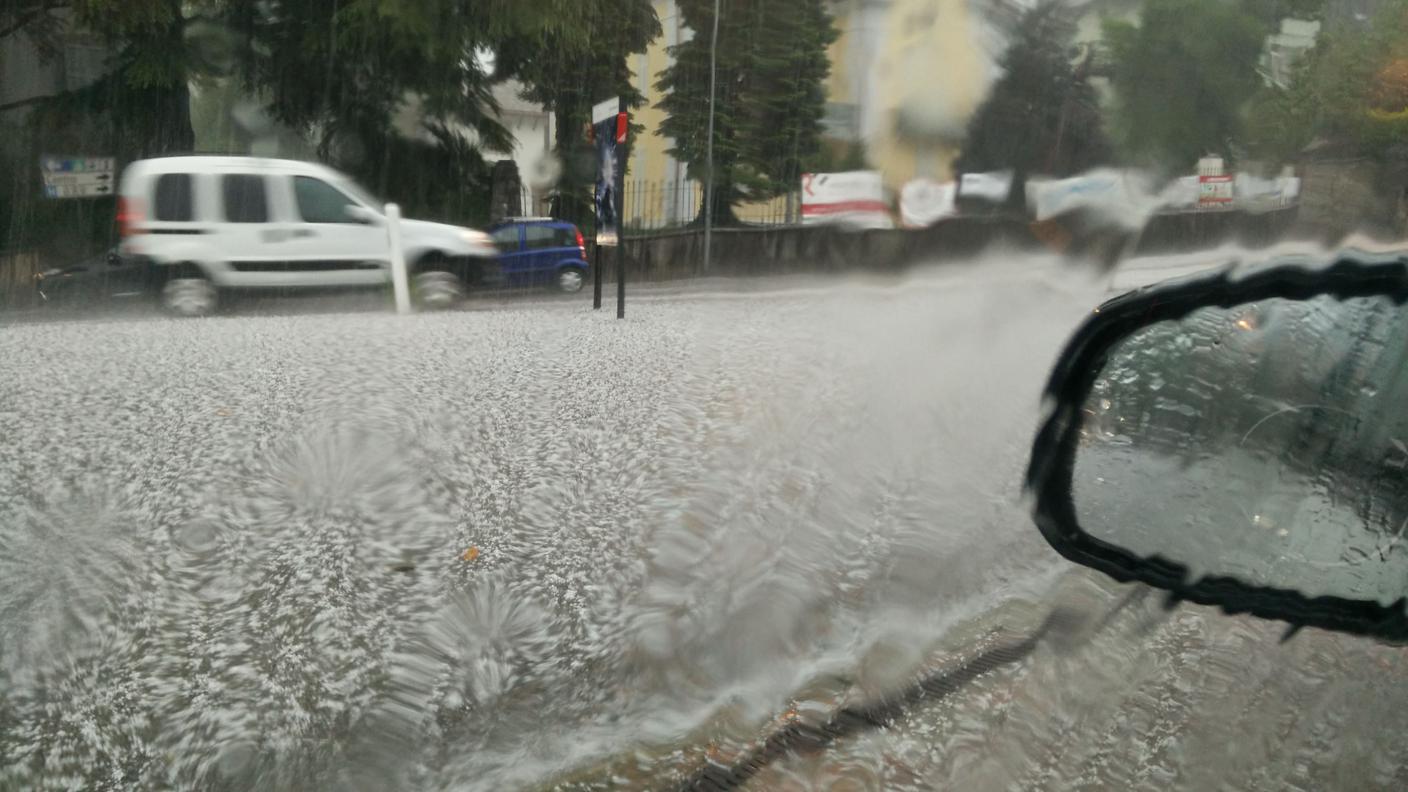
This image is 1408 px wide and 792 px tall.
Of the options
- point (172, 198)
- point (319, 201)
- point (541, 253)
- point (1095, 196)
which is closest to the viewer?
point (172, 198)

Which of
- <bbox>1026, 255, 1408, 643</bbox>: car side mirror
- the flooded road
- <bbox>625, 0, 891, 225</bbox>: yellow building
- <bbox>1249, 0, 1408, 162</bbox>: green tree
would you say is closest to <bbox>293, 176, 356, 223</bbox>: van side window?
the flooded road

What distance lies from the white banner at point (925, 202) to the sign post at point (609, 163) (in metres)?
0.77

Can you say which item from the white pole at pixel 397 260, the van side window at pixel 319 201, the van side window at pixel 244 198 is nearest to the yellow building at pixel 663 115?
the white pole at pixel 397 260

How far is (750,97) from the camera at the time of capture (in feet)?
10.1

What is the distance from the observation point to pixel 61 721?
2322mm

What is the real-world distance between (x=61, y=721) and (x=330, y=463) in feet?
2.82

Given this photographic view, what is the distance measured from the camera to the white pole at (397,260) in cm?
256

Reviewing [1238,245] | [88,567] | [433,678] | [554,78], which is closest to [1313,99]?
[1238,245]

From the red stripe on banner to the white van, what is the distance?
38.5 inches

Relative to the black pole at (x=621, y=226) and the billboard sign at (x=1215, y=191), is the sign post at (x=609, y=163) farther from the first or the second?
the billboard sign at (x=1215, y=191)

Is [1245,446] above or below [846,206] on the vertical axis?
below

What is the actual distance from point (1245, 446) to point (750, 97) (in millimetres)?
1499

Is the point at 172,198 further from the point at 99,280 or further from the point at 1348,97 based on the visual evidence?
the point at 1348,97

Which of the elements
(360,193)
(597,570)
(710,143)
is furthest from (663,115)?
(597,570)
